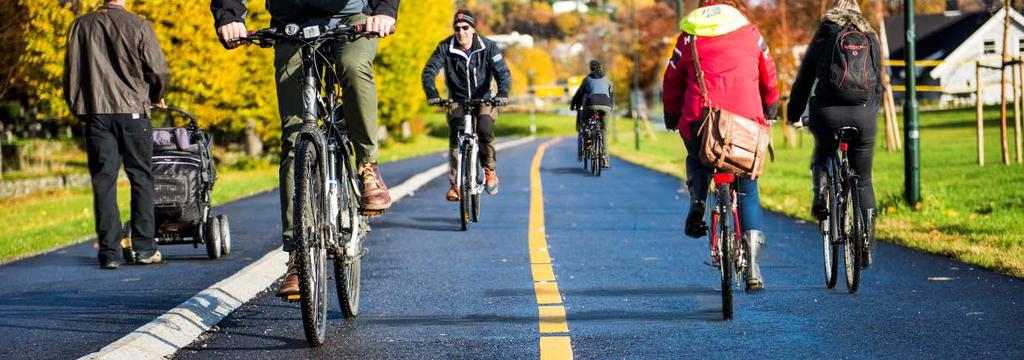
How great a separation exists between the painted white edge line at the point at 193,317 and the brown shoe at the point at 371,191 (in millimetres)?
1014

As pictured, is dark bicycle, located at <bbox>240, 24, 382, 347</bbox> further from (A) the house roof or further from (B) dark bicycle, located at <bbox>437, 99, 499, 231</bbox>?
(A) the house roof

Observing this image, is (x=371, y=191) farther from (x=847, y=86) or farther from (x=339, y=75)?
(x=847, y=86)

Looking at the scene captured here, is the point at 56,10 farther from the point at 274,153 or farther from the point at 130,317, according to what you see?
the point at 130,317

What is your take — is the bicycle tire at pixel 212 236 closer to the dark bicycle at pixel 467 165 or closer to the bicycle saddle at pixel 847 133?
the dark bicycle at pixel 467 165

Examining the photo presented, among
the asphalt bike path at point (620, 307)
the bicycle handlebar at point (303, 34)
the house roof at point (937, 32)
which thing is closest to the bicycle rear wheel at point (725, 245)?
the asphalt bike path at point (620, 307)

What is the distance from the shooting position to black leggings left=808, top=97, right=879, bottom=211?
324 inches

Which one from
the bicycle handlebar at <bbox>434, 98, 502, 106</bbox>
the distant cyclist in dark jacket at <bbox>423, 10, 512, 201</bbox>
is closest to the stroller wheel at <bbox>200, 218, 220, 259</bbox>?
the distant cyclist in dark jacket at <bbox>423, 10, 512, 201</bbox>

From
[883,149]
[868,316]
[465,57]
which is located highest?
[465,57]

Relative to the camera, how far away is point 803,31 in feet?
195

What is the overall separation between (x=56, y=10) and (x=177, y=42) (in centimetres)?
422

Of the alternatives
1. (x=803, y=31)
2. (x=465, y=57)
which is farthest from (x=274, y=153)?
(x=465, y=57)

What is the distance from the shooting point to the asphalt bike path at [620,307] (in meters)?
6.20

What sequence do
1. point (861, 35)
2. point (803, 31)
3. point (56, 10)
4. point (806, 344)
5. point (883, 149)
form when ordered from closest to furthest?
1. point (806, 344)
2. point (861, 35)
3. point (56, 10)
4. point (883, 149)
5. point (803, 31)

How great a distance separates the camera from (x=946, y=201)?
15.6 metres
